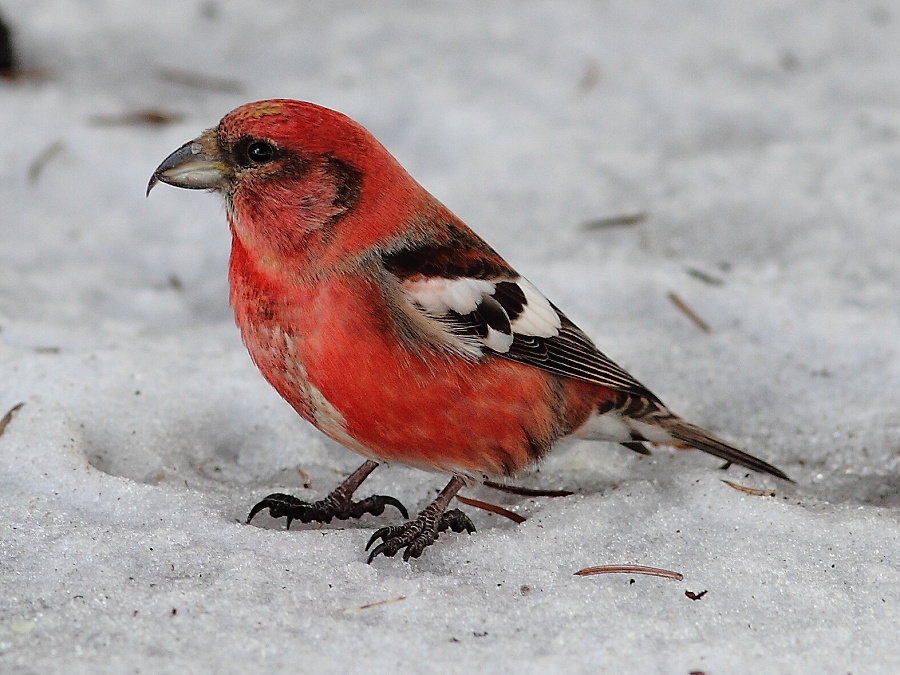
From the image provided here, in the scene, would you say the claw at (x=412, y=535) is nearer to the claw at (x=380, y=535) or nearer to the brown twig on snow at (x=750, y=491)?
the claw at (x=380, y=535)

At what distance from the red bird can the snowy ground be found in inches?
10.1

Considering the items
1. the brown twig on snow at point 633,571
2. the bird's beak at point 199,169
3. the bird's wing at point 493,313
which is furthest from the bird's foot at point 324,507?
the bird's beak at point 199,169

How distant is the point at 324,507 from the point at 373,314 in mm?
761

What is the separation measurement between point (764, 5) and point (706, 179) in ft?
6.85

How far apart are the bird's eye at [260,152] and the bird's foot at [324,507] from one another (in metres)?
1.08

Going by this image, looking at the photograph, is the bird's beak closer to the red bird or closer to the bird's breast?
the red bird

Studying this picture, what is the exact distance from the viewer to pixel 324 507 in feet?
11.9

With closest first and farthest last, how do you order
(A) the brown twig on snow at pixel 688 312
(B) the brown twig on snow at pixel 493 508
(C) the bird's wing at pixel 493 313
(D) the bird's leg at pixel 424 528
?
(D) the bird's leg at pixel 424 528, (C) the bird's wing at pixel 493 313, (B) the brown twig on snow at pixel 493 508, (A) the brown twig on snow at pixel 688 312

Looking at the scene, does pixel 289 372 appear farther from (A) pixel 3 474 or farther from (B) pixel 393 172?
(A) pixel 3 474

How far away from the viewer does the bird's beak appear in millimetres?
3504

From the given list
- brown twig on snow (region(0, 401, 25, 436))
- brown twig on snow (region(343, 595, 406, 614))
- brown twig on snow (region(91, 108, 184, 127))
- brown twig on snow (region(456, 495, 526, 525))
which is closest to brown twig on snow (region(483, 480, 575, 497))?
brown twig on snow (region(456, 495, 526, 525))

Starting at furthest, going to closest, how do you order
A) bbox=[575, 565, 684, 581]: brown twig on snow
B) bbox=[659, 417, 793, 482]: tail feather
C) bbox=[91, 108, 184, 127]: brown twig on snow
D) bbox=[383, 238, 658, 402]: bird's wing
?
bbox=[91, 108, 184, 127]: brown twig on snow, bbox=[659, 417, 793, 482]: tail feather, bbox=[383, 238, 658, 402]: bird's wing, bbox=[575, 565, 684, 581]: brown twig on snow

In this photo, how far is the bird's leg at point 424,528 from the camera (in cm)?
321

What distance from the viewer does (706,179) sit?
19.2 feet
